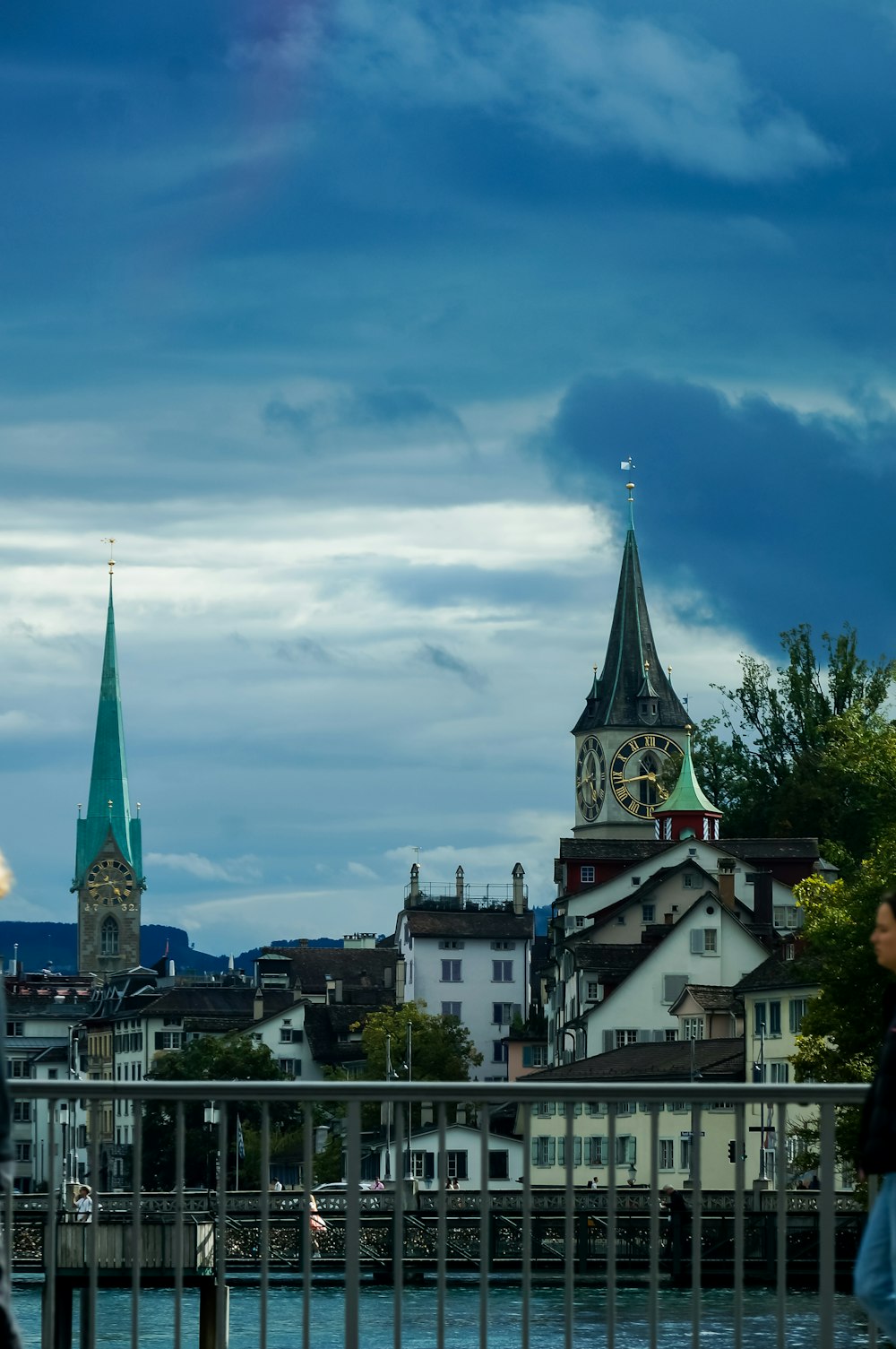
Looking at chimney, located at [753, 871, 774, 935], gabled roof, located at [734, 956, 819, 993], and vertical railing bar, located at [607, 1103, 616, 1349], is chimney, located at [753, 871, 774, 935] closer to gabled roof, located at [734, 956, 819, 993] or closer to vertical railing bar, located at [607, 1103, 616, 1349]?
gabled roof, located at [734, 956, 819, 993]

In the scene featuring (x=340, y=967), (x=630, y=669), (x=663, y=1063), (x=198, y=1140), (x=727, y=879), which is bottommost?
(x=663, y=1063)

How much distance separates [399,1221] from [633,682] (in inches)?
7149

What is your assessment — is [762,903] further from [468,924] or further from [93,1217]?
[93,1217]

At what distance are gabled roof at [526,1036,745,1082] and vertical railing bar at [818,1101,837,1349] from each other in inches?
2719

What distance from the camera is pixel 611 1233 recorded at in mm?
8969

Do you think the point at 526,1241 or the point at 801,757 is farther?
the point at 801,757

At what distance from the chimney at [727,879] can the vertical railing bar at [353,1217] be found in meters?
93.3

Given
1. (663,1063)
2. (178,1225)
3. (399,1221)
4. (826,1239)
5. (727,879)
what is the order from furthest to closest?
(727,879)
(663,1063)
(399,1221)
(826,1239)
(178,1225)

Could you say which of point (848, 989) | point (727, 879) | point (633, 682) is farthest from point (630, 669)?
point (848, 989)

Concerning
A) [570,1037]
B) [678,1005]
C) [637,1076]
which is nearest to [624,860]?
[570,1037]

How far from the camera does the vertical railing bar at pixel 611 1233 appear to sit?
8.97 m

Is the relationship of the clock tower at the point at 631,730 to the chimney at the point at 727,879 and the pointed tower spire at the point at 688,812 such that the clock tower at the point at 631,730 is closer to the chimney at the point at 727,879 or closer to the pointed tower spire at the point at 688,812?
the pointed tower spire at the point at 688,812

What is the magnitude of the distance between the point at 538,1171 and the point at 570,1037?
94.5 metres

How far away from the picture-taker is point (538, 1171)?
10.7 m
